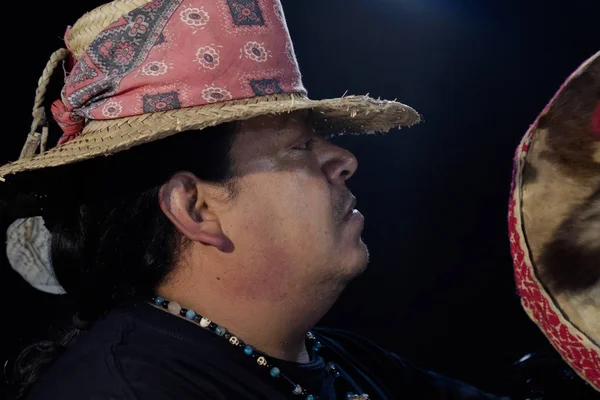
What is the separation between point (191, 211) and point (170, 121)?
0.68 ft

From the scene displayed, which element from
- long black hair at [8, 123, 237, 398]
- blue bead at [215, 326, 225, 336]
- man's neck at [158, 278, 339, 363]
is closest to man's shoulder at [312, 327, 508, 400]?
man's neck at [158, 278, 339, 363]

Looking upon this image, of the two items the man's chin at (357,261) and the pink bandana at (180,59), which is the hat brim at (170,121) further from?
the man's chin at (357,261)

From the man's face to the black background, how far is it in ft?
3.20

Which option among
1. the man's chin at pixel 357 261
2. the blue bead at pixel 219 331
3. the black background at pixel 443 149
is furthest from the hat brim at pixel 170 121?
the black background at pixel 443 149

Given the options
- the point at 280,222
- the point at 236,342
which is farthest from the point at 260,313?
the point at 280,222

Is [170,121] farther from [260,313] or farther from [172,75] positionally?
[260,313]

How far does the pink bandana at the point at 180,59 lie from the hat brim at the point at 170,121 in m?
0.02

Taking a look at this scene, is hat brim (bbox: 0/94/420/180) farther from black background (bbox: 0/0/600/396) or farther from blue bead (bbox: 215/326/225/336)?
black background (bbox: 0/0/600/396)

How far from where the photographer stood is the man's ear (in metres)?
1.10

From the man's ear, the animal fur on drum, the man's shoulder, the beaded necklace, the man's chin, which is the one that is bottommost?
Result: the man's shoulder

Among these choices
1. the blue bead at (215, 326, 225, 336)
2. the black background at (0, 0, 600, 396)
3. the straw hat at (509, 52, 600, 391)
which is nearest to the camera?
the straw hat at (509, 52, 600, 391)

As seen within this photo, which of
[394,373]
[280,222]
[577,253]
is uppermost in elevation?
[577,253]

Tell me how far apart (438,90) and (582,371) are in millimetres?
1434

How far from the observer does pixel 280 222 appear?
3.60 ft
